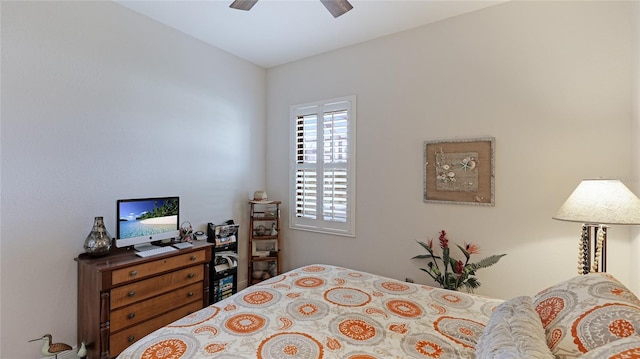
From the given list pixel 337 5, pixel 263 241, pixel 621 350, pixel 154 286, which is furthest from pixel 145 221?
pixel 621 350

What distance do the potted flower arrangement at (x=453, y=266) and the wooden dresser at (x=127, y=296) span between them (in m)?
2.18

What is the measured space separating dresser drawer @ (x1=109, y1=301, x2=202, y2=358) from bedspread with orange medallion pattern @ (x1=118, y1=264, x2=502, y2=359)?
109cm

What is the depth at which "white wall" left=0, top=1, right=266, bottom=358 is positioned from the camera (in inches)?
74.9

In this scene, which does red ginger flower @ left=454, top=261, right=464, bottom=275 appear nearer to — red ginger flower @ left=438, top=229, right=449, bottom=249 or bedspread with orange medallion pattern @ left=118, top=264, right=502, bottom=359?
red ginger flower @ left=438, top=229, right=449, bottom=249

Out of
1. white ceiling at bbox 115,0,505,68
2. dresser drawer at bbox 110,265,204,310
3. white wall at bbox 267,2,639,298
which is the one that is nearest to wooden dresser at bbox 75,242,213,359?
dresser drawer at bbox 110,265,204,310

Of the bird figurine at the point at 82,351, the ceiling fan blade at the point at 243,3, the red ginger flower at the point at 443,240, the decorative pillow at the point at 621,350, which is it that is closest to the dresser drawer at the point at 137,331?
the bird figurine at the point at 82,351

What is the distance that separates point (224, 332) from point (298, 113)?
2737mm

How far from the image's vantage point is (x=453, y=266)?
7.95 ft

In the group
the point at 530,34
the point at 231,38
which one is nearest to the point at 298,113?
the point at 231,38

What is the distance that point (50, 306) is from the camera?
6.74 ft

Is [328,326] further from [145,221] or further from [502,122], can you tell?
[502,122]

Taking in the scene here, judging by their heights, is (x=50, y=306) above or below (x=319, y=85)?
below

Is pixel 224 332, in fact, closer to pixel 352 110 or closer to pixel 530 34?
pixel 352 110

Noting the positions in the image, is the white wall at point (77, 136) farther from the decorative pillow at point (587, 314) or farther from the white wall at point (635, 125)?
the white wall at point (635, 125)
